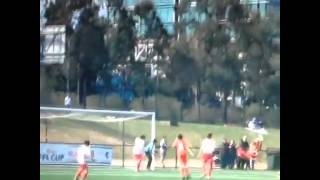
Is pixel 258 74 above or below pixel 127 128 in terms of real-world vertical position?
above

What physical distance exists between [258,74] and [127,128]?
76 centimetres

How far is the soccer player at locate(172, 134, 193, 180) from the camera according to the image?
388cm

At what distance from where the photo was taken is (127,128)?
3934mm

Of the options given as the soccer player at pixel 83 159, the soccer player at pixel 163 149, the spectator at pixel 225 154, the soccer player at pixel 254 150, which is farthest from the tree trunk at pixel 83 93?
the soccer player at pixel 254 150

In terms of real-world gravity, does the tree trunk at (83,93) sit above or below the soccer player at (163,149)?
above

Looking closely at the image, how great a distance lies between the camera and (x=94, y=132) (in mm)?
3980

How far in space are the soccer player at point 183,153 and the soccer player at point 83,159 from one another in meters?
0.47

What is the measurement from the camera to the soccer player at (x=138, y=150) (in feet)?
12.9

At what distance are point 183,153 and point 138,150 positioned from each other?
0.82 feet

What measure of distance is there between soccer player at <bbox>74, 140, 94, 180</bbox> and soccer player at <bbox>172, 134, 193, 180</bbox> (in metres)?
0.47

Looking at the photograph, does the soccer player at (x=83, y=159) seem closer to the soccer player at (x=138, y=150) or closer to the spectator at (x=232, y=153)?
the soccer player at (x=138, y=150)
